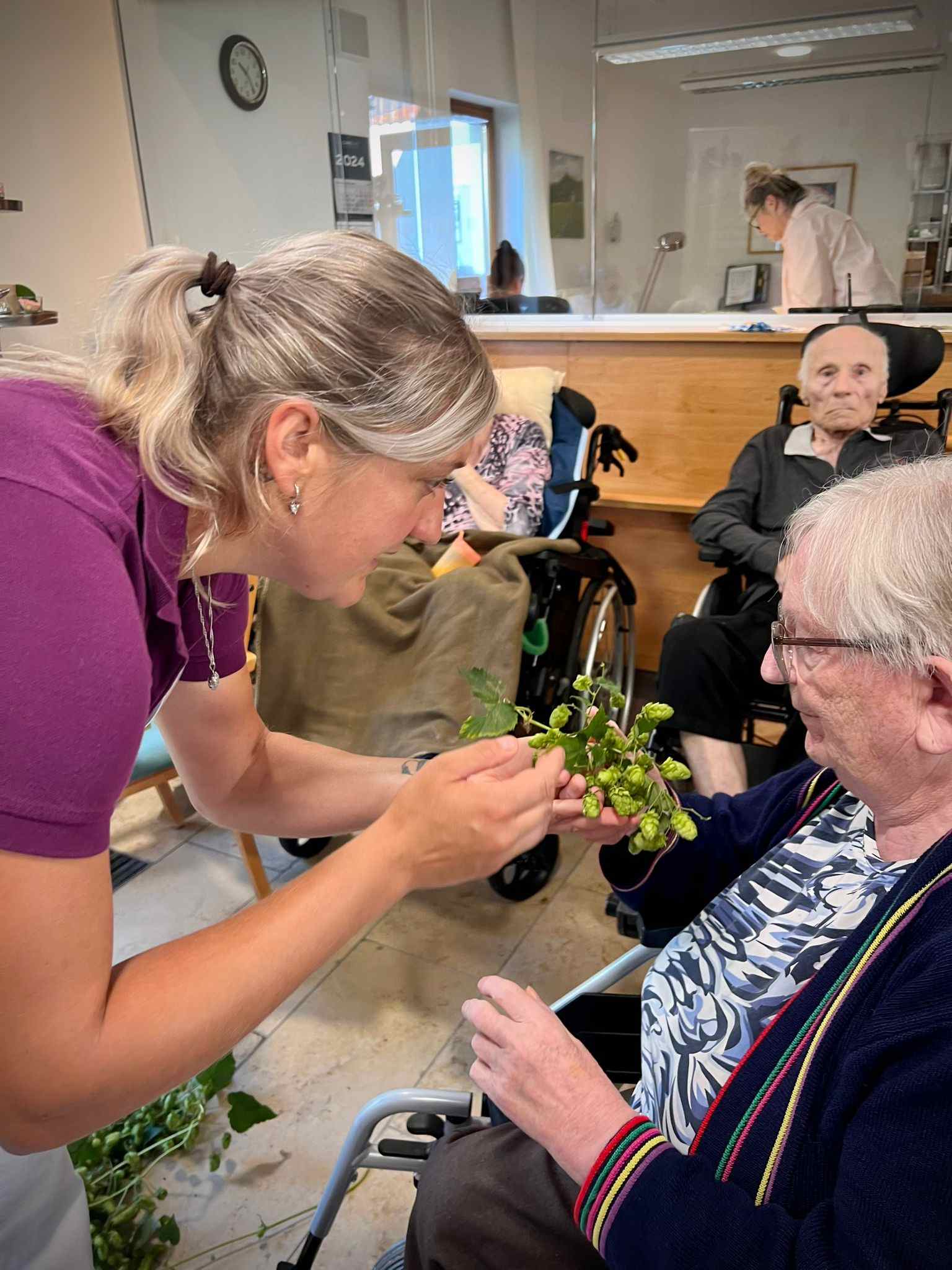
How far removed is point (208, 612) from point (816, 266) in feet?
12.9

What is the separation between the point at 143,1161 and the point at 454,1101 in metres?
0.90

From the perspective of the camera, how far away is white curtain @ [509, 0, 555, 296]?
5711mm

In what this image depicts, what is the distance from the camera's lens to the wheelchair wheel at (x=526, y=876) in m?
2.45

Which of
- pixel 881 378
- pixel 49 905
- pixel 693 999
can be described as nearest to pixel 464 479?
pixel 881 378

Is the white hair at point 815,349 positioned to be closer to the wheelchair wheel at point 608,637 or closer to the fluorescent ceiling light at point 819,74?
the wheelchair wheel at point 608,637

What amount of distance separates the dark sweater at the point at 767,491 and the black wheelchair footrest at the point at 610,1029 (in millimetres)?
1518

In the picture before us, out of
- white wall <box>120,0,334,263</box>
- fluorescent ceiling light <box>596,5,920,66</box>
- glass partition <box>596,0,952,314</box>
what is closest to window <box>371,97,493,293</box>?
white wall <box>120,0,334,263</box>

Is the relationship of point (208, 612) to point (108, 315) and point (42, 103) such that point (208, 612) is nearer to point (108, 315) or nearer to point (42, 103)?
point (108, 315)

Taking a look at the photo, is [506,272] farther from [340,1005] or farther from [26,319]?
[340,1005]

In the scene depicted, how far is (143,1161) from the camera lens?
5.80 feet

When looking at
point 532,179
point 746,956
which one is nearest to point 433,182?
point 532,179

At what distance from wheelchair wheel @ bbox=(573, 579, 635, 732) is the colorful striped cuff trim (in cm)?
175

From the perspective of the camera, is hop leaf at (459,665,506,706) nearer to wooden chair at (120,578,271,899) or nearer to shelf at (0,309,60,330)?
wooden chair at (120,578,271,899)

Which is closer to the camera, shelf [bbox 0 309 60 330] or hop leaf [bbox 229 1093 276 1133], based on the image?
hop leaf [bbox 229 1093 276 1133]
